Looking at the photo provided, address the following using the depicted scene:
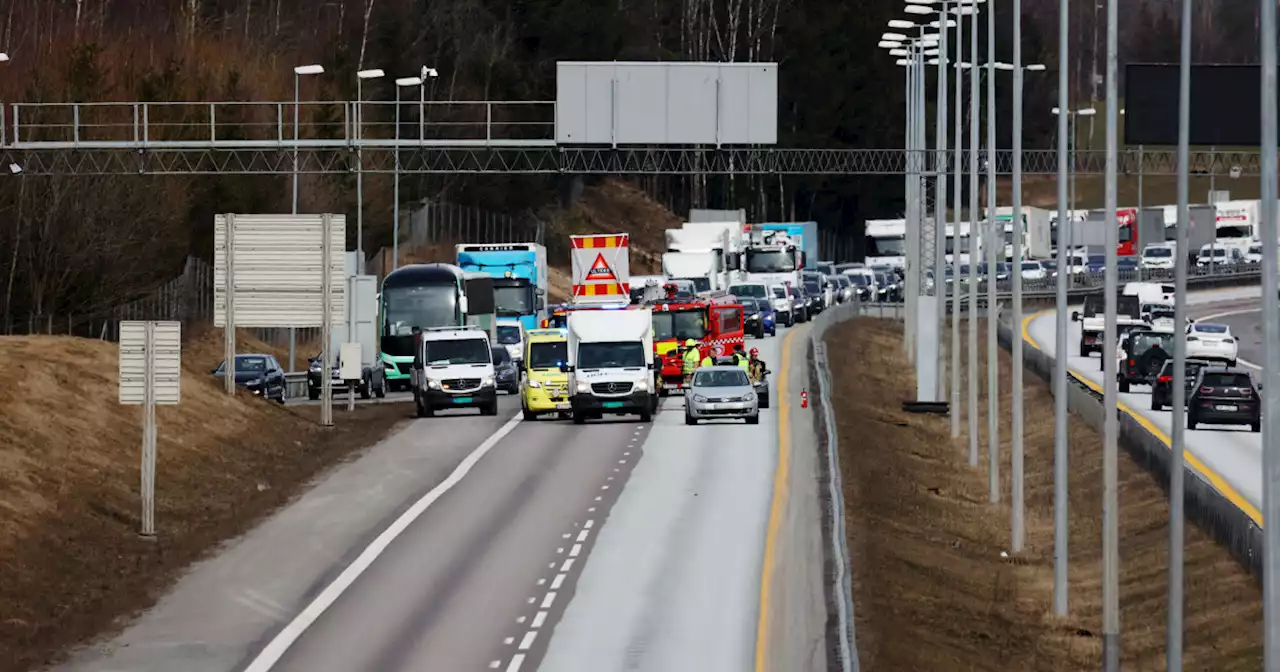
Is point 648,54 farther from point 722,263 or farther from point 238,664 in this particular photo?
point 238,664

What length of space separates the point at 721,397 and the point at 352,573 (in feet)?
67.6

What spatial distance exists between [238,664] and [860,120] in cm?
12058

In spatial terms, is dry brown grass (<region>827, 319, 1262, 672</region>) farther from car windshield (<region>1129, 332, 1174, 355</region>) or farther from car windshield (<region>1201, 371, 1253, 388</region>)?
car windshield (<region>1129, 332, 1174, 355</region>)

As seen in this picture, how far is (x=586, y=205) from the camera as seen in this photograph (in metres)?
134

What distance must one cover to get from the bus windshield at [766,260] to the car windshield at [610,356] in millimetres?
42530

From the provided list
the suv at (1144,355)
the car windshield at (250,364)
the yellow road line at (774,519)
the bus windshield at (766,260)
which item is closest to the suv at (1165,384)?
the suv at (1144,355)

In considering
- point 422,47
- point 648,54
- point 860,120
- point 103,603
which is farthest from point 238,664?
point 860,120

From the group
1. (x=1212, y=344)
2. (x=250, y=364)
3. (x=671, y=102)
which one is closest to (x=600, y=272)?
(x=671, y=102)

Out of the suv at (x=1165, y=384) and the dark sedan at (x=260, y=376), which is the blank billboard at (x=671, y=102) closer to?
the dark sedan at (x=260, y=376)

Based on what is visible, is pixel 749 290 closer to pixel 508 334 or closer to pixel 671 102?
pixel 508 334

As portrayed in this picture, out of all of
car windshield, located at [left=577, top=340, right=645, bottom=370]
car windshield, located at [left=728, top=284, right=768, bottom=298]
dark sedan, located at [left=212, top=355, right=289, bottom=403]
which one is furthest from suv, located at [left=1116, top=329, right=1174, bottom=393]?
car windshield, located at [left=728, top=284, right=768, bottom=298]

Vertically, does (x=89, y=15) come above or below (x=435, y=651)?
above

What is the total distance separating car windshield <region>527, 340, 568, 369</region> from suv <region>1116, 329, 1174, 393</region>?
63.3 ft

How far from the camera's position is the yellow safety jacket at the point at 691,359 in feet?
205
